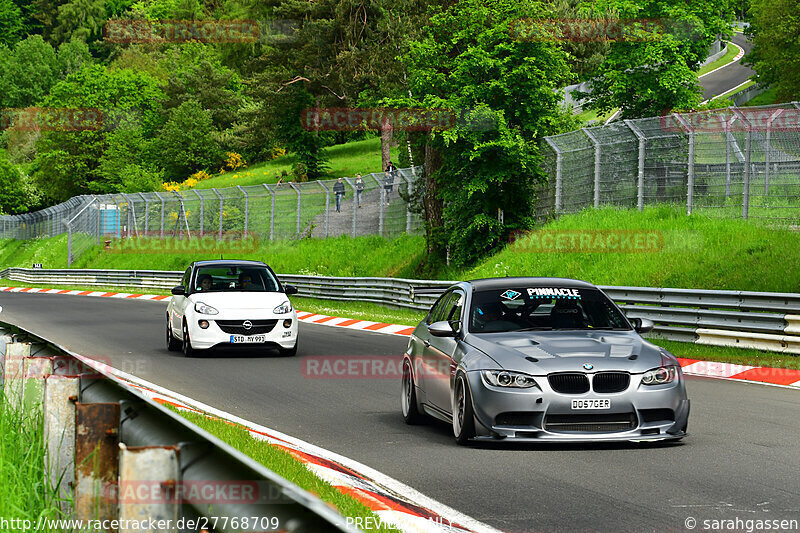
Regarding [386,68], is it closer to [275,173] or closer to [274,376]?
[275,173]

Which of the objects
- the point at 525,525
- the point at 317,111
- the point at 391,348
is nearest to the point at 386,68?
the point at 317,111

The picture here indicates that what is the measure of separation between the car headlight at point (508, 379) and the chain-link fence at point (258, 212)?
27.0m

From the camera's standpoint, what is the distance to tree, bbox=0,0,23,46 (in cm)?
17188

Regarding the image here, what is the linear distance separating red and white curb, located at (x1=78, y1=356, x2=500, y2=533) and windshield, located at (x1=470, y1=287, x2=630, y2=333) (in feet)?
6.39

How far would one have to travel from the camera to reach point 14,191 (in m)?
111

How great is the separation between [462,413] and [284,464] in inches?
72.4

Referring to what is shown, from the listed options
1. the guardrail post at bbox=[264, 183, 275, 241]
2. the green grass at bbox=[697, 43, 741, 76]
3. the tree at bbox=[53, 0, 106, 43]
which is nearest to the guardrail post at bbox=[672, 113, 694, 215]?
the guardrail post at bbox=[264, 183, 275, 241]

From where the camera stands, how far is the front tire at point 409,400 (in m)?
11.3

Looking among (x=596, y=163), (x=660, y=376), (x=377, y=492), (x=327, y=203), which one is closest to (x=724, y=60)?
(x=327, y=203)

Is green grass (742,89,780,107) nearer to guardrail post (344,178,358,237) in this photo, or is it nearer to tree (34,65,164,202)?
guardrail post (344,178,358,237)

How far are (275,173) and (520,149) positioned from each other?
66.1m

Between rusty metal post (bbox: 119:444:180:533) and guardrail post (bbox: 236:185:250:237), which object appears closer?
rusty metal post (bbox: 119:444:180:533)

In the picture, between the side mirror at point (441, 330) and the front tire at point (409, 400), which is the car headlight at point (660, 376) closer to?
the side mirror at point (441, 330)

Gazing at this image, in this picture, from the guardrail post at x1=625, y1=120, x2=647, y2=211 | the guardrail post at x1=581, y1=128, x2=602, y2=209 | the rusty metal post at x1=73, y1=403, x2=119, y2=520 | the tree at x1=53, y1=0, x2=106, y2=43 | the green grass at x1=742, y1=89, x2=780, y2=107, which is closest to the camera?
the rusty metal post at x1=73, y1=403, x2=119, y2=520
